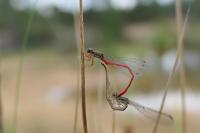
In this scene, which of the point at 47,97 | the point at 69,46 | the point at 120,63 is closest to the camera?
the point at 120,63

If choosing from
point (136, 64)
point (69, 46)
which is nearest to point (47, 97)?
point (69, 46)

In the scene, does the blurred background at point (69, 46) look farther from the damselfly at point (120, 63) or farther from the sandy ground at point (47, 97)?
the damselfly at point (120, 63)

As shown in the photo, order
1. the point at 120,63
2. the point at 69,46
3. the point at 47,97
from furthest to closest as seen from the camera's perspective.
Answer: the point at 69,46 → the point at 47,97 → the point at 120,63

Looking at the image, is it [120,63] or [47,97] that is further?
[47,97]

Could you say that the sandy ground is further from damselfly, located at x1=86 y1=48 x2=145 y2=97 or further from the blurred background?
damselfly, located at x1=86 y1=48 x2=145 y2=97

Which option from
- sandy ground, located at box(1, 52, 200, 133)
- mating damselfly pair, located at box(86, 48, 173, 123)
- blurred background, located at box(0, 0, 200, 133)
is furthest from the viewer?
blurred background, located at box(0, 0, 200, 133)

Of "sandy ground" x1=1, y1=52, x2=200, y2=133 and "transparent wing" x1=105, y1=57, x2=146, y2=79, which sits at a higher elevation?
"transparent wing" x1=105, y1=57, x2=146, y2=79

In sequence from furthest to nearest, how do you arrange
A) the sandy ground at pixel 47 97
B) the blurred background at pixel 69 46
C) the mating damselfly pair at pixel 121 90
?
the blurred background at pixel 69 46
the sandy ground at pixel 47 97
the mating damselfly pair at pixel 121 90

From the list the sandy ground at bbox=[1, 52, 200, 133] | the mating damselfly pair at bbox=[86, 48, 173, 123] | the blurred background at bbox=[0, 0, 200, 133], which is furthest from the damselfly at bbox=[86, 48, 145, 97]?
the blurred background at bbox=[0, 0, 200, 133]

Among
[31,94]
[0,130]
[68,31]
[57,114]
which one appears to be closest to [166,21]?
[68,31]

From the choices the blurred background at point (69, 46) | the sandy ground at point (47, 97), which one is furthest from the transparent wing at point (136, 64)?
the blurred background at point (69, 46)

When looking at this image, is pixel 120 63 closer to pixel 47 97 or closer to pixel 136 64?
pixel 136 64
